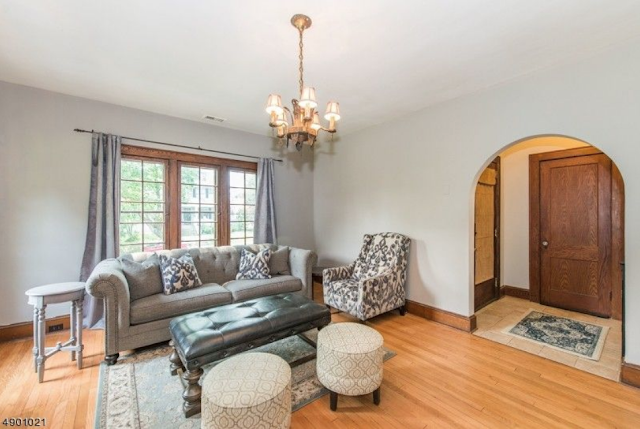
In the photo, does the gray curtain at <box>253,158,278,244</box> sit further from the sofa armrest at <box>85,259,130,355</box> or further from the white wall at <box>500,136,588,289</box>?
the white wall at <box>500,136,588,289</box>

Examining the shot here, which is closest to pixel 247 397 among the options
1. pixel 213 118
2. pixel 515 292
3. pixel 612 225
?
pixel 213 118

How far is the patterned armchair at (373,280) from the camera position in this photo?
3219 mm

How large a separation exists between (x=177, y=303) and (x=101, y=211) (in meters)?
1.60

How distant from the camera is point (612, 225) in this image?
3.44 meters

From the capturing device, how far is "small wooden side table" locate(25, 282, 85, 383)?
228 cm

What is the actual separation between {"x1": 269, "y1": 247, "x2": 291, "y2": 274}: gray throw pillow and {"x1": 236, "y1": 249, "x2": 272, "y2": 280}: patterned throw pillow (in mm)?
127

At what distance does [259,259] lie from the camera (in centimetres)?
365

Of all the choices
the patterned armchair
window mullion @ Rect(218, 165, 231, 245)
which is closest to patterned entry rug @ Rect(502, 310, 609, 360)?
the patterned armchair

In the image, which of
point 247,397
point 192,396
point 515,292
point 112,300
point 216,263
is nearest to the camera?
point 247,397

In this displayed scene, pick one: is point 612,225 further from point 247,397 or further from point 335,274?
point 247,397

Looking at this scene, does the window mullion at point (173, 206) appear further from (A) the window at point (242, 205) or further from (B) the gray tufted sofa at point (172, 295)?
(A) the window at point (242, 205)

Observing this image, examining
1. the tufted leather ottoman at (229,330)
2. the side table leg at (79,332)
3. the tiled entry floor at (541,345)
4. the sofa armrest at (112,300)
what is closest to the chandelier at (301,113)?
the tufted leather ottoman at (229,330)

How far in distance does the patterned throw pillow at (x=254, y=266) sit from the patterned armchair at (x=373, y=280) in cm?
80

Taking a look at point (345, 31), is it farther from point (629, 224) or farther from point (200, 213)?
point (200, 213)
